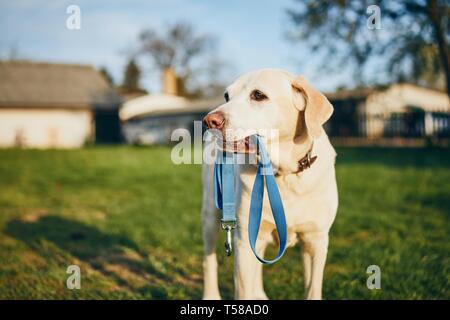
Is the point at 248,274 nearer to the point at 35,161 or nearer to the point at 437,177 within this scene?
the point at 437,177

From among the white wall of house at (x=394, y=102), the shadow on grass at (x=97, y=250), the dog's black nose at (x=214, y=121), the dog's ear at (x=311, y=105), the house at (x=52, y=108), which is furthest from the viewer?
the house at (x=52, y=108)

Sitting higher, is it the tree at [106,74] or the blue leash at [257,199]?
the tree at [106,74]

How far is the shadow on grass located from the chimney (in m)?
43.3

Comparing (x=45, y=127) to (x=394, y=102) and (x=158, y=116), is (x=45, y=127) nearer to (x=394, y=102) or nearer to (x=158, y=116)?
(x=158, y=116)

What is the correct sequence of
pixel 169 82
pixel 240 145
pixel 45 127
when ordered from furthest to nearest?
pixel 169 82 → pixel 45 127 → pixel 240 145

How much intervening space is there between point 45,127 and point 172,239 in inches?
1246

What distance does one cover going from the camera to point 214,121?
276 centimetres

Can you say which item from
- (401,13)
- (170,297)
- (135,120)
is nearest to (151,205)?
(170,297)

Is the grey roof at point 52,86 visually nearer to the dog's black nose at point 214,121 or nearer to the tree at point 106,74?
the tree at point 106,74

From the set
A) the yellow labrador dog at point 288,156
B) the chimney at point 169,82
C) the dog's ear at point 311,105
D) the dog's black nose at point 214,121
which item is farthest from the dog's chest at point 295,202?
the chimney at point 169,82

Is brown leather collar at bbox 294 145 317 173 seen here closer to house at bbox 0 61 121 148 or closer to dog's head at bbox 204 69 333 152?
dog's head at bbox 204 69 333 152

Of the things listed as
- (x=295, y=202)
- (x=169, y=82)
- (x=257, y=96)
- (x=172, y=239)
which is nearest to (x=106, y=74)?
(x=169, y=82)

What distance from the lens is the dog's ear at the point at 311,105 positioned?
287 centimetres

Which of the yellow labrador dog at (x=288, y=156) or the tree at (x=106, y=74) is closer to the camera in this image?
the yellow labrador dog at (x=288, y=156)
